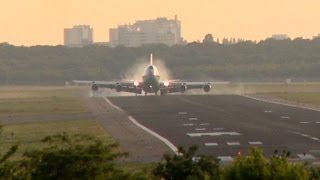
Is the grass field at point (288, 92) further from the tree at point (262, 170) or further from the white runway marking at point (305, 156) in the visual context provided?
the tree at point (262, 170)

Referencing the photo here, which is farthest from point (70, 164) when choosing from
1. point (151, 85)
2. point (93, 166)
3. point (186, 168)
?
Answer: point (151, 85)

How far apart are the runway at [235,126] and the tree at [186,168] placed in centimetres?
1835

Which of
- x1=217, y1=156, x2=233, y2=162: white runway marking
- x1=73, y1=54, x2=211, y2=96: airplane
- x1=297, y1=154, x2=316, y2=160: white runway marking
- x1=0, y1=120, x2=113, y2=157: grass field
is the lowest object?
x1=0, y1=120, x2=113, y2=157: grass field

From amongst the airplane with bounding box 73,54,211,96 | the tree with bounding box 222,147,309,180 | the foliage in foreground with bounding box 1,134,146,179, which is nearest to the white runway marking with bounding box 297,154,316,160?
the tree with bounding box 222,147,309,180

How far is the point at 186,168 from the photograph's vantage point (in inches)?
925

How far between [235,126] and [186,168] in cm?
4247

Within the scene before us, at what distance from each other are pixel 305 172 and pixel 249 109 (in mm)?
69196

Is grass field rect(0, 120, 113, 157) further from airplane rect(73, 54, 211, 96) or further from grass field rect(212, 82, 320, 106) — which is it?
airplane rect(73, 54, 211, 96)

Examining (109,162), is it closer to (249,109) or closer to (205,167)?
(205,167)

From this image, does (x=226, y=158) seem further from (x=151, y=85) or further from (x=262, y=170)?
(x=151, y=85)

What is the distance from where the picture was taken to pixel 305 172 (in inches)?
816

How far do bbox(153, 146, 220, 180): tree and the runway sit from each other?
1835cm

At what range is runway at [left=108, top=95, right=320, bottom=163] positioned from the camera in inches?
1909

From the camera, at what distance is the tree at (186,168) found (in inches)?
922
